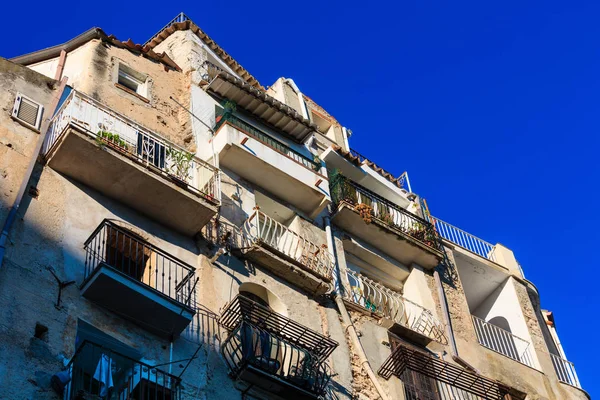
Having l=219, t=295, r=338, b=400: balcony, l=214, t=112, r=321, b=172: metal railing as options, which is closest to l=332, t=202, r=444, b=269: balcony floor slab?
l=214, t=112, r=321, b=172: metal railing

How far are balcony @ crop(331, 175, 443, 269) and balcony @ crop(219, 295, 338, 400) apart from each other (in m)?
5.27

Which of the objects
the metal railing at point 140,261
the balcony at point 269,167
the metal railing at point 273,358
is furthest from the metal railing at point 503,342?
the metal railing at point 140,261

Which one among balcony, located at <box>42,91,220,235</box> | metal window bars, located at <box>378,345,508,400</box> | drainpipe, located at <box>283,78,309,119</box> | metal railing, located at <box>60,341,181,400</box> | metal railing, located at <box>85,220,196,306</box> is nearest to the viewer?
metal railing, located at <box>60,341,181,400</box>

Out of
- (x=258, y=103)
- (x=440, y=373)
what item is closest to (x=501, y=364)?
(x=440, y=373)

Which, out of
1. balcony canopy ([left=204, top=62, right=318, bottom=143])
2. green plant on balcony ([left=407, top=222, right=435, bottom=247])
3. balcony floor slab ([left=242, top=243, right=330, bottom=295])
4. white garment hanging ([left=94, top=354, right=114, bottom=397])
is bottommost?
white garment hanging ([left=94, top=354, right=114, bottom=397])

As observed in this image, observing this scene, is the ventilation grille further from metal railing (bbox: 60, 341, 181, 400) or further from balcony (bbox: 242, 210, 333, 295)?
metal railing (bbox: 60, 341, 181, 400)

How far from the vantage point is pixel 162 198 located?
16.0 m

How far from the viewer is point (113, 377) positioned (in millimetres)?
12883

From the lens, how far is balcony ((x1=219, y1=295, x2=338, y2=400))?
14.7 metres

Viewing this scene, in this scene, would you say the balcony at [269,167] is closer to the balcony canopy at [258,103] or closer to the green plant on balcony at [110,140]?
the balcony canopy at [258,103]

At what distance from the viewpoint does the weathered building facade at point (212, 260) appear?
1345 centimetres

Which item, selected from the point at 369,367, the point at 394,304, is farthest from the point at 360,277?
the point at 369,367

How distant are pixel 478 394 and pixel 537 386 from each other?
9.84ft

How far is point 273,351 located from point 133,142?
4565 millimetres
